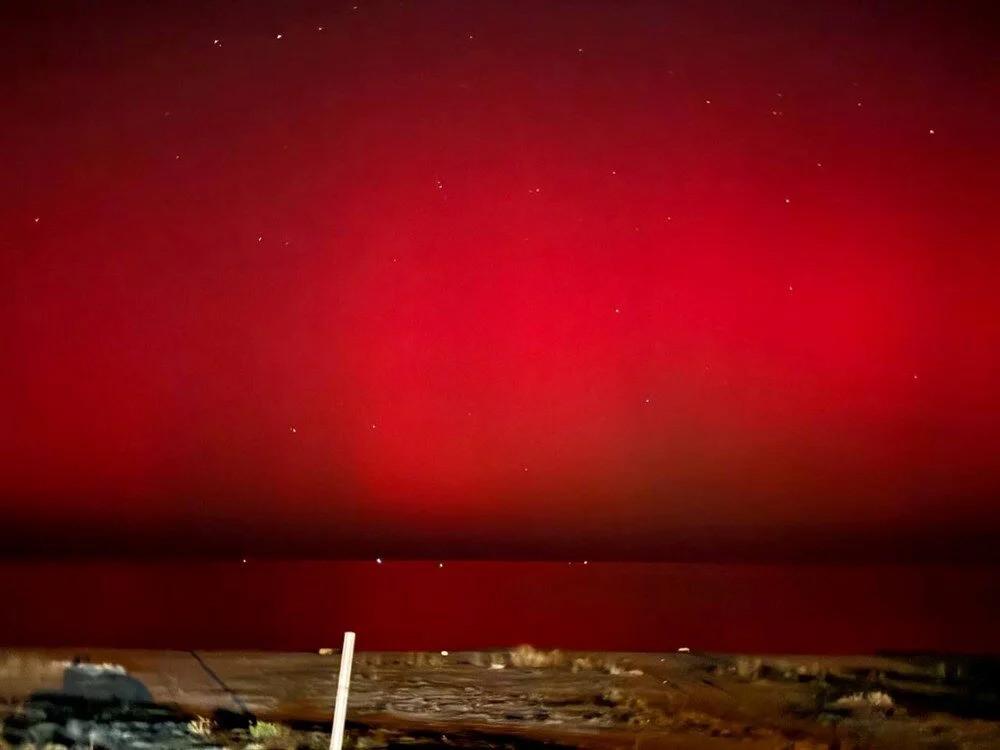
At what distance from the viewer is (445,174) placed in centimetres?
121

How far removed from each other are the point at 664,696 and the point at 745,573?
24cm

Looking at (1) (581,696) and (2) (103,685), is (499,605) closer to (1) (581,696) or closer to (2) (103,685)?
(1) (581,696)

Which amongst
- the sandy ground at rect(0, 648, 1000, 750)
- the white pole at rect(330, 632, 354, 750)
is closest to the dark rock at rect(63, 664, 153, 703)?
the sandy ground at rect(0, 648, 1000, 750)

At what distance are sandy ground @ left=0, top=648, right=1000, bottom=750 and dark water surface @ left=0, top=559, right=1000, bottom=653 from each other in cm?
6

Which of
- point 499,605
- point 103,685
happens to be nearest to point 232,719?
point 103,685

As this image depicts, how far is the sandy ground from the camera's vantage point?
3.14ft

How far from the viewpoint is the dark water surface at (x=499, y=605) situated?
44.9 inches

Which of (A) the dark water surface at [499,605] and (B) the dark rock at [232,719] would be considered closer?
(B) the dark rock at [232,719]

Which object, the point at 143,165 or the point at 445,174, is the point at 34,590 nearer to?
the point at 143,165

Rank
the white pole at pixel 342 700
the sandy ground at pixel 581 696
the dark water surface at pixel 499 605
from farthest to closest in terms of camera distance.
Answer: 1. the dark water surface at pixel 499 605
2. the sandy ground at pixel 581 696
3. the white pole at pixel 342 700

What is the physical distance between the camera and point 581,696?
3.35 feet

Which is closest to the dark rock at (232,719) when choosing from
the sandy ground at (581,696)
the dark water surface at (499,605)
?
the sandy ground at (581,696)

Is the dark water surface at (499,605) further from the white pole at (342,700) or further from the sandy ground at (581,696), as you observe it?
the white pole at (342,700)

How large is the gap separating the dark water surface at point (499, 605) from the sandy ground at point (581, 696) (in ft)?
0.21
